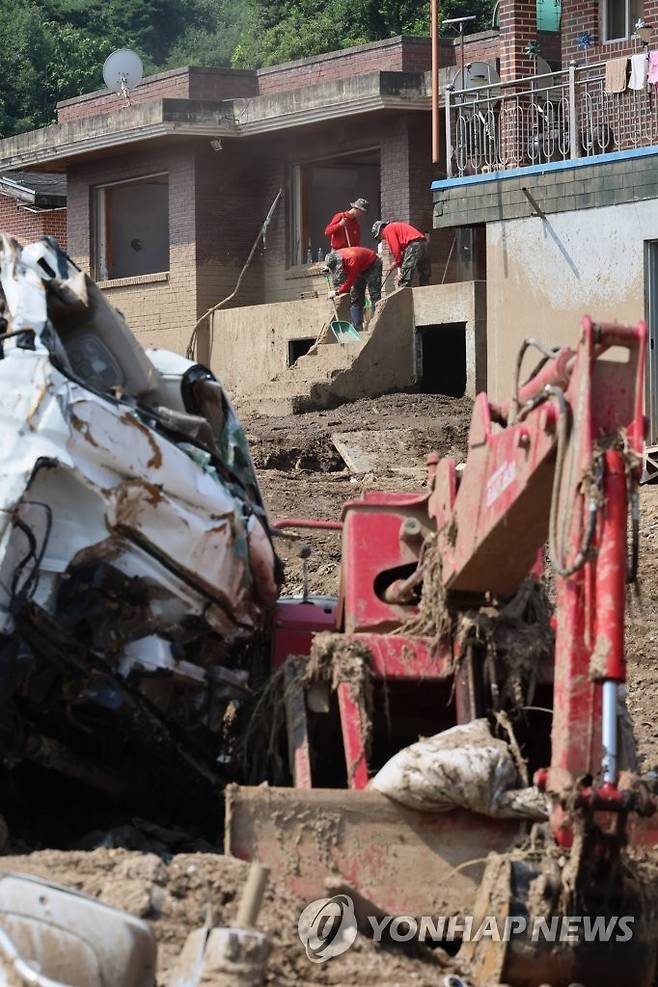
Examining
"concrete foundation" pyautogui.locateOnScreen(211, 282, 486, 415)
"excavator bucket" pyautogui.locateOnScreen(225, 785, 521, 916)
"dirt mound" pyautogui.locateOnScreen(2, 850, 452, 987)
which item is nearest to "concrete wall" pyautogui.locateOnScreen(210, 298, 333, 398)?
"concrete foundation" pyautogui.locateOnScreen(211, 282, 486, 415)

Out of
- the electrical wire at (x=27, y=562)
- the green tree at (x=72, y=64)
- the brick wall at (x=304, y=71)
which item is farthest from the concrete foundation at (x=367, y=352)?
the green tree at (x=72, y=64)

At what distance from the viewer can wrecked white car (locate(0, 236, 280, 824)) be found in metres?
7.00

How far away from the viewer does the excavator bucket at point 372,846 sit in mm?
6449

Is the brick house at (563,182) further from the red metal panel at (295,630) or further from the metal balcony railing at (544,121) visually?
the red metal panel at (295,630)

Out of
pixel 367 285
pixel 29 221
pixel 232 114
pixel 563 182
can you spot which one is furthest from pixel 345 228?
pixel 29 221

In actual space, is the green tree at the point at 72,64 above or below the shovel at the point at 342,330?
above

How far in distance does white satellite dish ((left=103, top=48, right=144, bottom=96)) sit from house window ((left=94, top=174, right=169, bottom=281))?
119 inches

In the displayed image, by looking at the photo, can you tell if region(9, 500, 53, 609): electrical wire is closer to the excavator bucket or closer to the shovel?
the excavator bucket

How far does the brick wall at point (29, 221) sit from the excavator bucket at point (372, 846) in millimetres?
25984

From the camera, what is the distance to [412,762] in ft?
21.0

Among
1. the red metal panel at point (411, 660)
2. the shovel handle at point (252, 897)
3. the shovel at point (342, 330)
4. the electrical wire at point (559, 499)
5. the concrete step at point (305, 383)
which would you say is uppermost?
the shovel at point (342, 330)

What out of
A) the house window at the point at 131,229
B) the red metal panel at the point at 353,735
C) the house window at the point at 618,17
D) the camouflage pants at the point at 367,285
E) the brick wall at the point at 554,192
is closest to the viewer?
the red metal panel at the point at 353,735

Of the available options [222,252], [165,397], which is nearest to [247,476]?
[165,397]

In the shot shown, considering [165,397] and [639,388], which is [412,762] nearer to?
[639,388]
